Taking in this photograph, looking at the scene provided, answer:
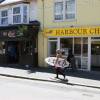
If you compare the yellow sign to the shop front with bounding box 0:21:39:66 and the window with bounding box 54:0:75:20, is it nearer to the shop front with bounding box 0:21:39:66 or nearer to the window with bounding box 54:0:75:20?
the window with bounding box 54:0:75:20

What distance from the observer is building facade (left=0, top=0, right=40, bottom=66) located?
26547 millimetres

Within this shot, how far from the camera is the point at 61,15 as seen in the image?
83.1ft

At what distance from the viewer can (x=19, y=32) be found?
2697 centimetres

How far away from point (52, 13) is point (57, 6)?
2.10 ft

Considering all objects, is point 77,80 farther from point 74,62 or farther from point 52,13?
point 52,13

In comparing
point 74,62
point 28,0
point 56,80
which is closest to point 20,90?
point 56,80

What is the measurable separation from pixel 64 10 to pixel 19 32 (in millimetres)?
4166

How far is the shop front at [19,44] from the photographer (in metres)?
26.3

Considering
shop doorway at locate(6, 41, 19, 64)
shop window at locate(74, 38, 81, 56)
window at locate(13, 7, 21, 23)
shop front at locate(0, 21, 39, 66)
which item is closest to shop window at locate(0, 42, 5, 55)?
shop front at locate(0, 21, 39, 66)

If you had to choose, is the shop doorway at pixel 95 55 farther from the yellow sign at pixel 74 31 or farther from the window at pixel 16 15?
the window at pixel 16 15

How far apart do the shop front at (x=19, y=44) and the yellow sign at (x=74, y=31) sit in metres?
1.32

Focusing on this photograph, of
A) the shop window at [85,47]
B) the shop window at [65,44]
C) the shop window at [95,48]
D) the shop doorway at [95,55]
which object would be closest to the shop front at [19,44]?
the shop window at [65,44]

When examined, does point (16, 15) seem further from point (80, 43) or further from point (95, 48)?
point (95, 48)

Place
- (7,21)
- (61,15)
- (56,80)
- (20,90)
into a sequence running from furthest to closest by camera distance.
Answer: (7,21), (61,15), (56,80), (20,90)
